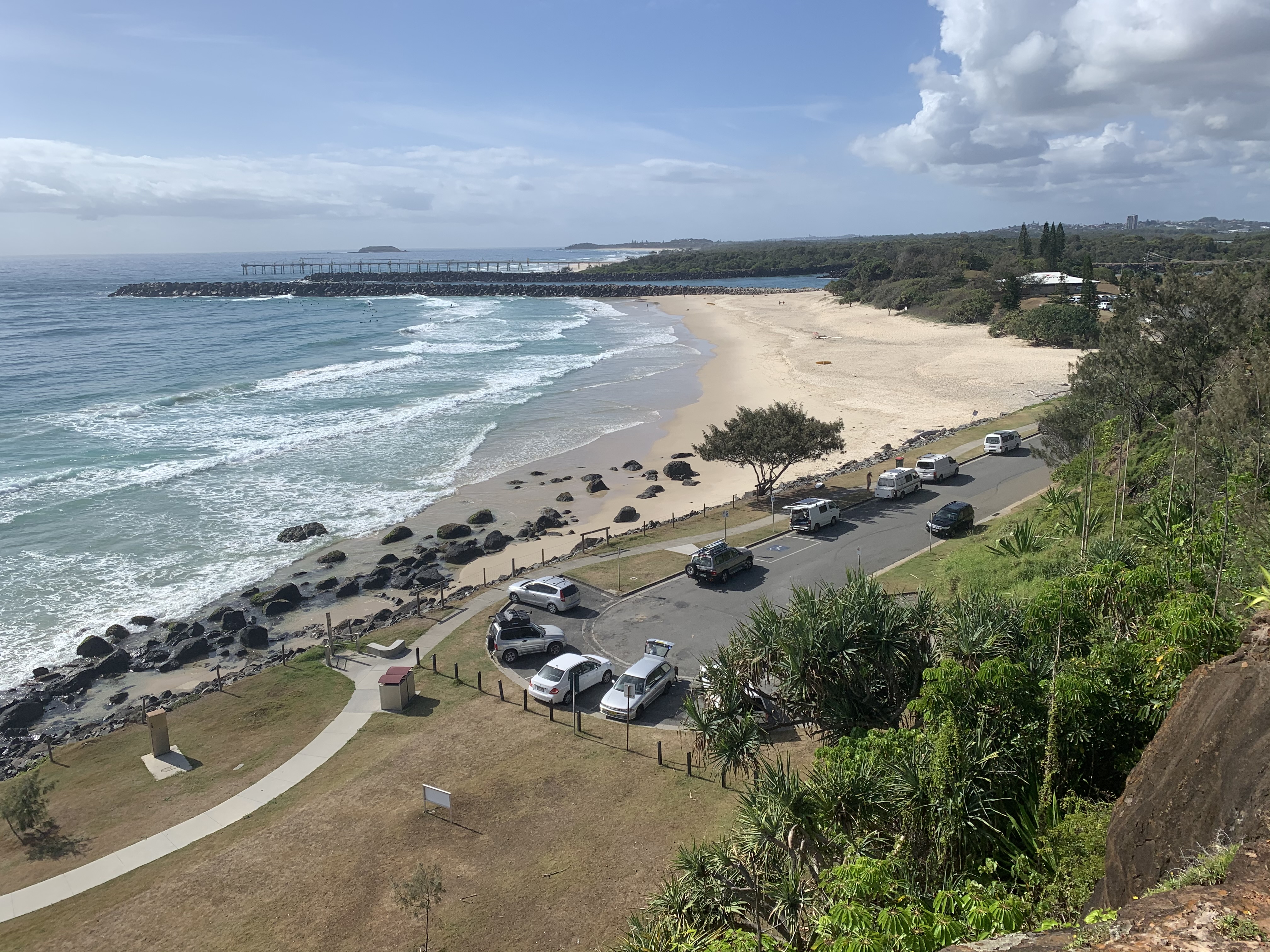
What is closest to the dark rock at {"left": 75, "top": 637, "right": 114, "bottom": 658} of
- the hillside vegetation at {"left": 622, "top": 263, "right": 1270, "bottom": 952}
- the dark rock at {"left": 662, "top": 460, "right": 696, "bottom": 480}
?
the hillside vegetation at {"left": 622, "top": 263, "right": 1270, "bottom": 952}

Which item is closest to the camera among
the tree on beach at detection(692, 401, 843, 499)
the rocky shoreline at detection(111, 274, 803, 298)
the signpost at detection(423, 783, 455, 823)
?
the signpost at detection(423, 783, 455, 823)

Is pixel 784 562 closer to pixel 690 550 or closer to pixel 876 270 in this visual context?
pixel 690 550

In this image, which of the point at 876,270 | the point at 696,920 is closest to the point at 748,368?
the point at 696,920

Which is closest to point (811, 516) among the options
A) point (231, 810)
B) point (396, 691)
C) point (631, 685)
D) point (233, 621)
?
point (631, 685)

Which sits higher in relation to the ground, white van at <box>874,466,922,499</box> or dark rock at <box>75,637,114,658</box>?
white van at <box>874,466,922,499</box>

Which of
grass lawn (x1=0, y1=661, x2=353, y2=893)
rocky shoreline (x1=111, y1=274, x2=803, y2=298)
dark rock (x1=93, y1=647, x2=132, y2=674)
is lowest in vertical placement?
dark rock (x1=93, y1=647, x2=132, y2=674)

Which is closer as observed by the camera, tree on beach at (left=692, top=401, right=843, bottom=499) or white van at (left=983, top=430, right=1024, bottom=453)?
tree on beach at (left=692, top=401, right=843, bottom=499)

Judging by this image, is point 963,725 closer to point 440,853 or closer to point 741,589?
point 440,853

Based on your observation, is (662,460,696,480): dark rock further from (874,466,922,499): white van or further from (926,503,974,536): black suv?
(926,503,974,536): black suv
